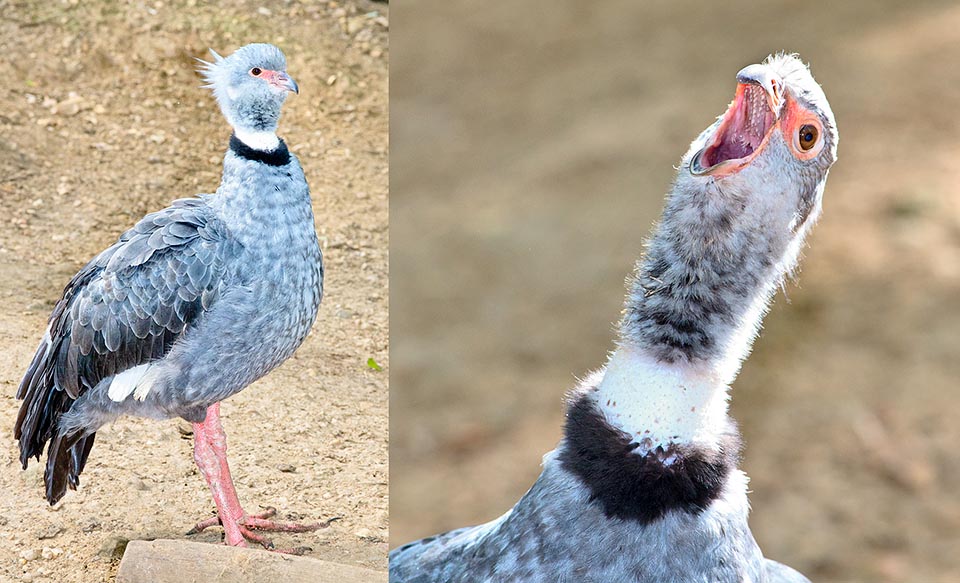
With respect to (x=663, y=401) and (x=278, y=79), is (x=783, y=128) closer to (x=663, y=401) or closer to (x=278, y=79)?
(x=663, y=401)

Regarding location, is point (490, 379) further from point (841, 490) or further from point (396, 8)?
point (396, 8)

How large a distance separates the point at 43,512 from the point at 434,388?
191cm

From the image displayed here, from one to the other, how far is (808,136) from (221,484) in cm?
92

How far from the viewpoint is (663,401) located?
4.18 ft

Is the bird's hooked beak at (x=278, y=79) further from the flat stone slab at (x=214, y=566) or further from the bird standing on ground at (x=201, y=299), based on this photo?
the flat stone slab at (x=214, y=566)

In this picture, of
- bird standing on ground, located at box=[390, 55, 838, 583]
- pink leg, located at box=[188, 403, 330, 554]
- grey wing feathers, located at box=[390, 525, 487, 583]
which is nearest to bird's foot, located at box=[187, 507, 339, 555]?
pink leg, located at box=[188, 403, 330, 554]

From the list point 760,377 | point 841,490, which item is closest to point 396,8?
point 760,377

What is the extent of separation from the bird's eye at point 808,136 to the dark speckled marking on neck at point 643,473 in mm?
Result: 323

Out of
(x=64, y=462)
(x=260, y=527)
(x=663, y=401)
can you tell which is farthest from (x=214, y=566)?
(x=663, y=401)

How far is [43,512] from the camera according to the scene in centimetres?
167

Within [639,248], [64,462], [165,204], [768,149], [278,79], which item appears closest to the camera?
[768,149]

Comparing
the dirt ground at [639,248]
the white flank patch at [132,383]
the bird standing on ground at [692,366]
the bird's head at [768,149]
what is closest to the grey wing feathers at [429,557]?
the bird standing on ground at [692,366]

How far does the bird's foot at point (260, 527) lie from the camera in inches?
65.2

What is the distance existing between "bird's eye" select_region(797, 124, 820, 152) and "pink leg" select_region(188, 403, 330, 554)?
856 mm
